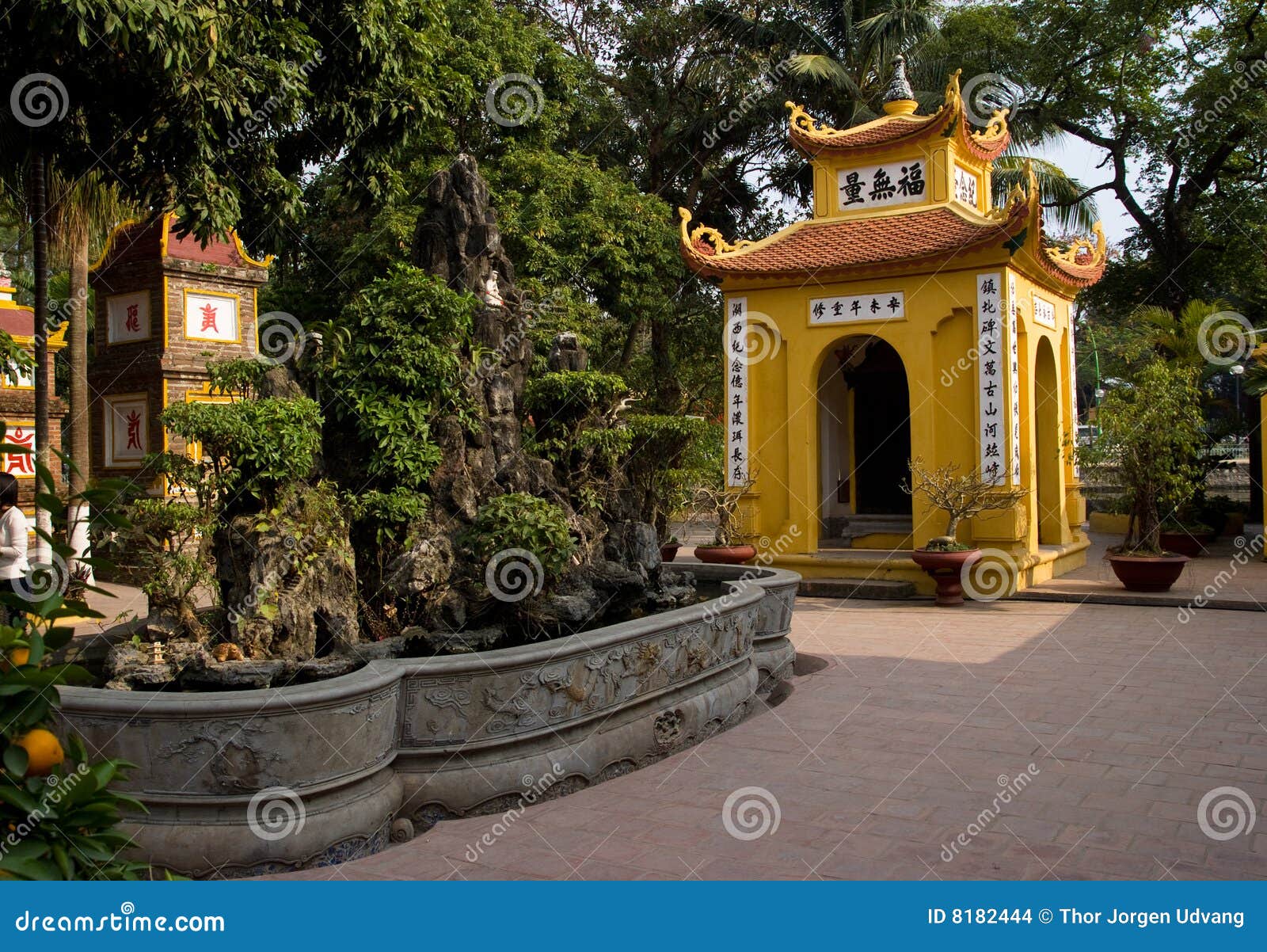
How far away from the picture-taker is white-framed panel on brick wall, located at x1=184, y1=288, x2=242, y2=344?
13.6 m

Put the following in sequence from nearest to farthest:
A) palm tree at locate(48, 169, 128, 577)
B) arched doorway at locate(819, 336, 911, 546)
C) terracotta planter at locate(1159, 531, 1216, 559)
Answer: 1. palm tree at locate(48, 169, 128, 577)
2. arched doorway at locate(819, 336, 911, 546)
3. terracotta planter at locate(1159, 531, 1216, 559)

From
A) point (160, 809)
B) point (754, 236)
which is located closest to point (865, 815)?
point (160, 809)

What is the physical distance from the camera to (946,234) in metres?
11.4

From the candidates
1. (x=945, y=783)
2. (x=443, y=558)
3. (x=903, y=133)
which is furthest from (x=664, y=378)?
(x=945, y=783)

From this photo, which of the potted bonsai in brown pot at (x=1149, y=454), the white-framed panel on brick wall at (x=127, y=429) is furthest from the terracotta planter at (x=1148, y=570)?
the white-framed panel on brick wall at (x=127, y=429)

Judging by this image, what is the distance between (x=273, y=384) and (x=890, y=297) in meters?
8.23

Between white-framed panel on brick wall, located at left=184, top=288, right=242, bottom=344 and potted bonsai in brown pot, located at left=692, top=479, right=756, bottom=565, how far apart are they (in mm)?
6991

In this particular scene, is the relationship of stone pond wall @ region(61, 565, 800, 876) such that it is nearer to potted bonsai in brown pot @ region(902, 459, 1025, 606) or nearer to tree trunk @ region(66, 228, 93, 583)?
potted bonsai in brown pot @ region(902, 459, 1025, 606)

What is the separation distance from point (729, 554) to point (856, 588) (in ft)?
5.07

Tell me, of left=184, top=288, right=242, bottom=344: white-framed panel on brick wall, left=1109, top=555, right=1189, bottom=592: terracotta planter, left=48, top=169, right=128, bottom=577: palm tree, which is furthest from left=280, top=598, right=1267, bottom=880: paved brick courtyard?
left=184, top=288, right=242, bottom=344: white-framed panel on brick wall

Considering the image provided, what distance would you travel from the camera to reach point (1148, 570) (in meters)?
10.9

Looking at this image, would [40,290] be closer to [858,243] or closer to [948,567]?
[858,243]

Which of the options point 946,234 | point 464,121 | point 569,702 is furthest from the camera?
point 464,121

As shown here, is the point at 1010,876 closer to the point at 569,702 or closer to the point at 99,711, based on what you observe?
the point at 569,702
